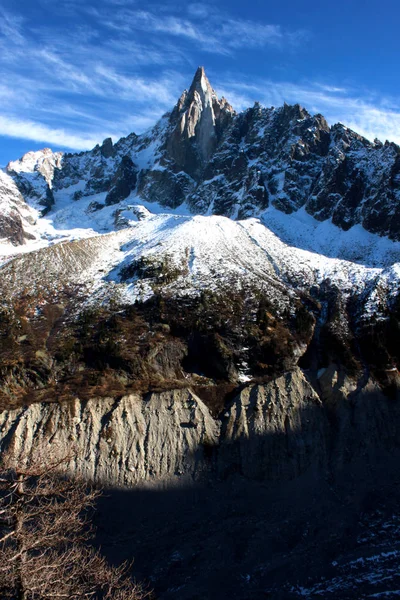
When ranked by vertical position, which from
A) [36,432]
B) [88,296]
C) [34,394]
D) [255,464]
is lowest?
Answer: [255,464]

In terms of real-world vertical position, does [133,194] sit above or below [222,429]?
above

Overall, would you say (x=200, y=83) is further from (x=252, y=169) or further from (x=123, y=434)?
(x=123, y=434)

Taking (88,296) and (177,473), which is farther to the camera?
(88,296)

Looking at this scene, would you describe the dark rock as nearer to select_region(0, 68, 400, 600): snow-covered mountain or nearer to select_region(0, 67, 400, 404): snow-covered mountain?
select_region(0, 67, 400, 404): snow-covered mountain

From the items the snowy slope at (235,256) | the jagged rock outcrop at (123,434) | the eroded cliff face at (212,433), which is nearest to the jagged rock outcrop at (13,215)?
the snowy slope at (235,256)

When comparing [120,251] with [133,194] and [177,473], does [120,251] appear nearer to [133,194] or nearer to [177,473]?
[177,473]

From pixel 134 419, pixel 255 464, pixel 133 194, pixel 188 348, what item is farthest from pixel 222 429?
pixel 133 194

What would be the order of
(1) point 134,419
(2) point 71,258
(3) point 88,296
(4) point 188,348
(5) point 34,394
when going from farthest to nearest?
(2) point 71,258 → (3) point 88,296 → (4) point 188,348 → (5) point 34,394 → (1) point 134,419

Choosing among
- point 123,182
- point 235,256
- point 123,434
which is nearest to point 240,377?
point 123,434
